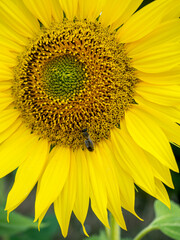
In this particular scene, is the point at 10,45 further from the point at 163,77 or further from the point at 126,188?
the point at 126,188

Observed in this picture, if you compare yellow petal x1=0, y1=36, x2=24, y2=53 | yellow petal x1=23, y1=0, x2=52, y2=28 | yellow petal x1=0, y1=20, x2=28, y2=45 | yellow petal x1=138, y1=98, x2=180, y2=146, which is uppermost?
yellow petal x1=23, y1=0, x2=52, y2=28

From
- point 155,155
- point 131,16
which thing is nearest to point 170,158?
point 155,155

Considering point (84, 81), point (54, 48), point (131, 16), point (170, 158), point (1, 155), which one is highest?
point (131, 16)

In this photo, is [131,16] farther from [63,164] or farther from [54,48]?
[63,164]

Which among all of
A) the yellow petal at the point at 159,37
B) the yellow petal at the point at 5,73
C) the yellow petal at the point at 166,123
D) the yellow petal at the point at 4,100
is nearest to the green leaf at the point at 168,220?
the yellow petal at the point at 166,123

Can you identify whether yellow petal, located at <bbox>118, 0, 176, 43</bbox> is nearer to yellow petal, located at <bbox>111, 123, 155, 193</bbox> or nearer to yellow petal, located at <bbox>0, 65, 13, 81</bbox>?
yellow petal, located at <bbox>111, 123, 155, 193</bbox>

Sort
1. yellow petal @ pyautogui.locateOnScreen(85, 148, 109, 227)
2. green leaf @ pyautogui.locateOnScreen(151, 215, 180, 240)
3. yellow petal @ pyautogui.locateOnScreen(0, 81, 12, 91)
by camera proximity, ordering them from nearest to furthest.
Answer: yellow petal @ pyautogui.locateOnScreen(85, 148, 109, 227) < yellow petal @ pyautogui.locateOnScreen(0, 81, 12, 91) < green leaf @ pyautogui.locateOnScreen(151, 215, 180, 240)

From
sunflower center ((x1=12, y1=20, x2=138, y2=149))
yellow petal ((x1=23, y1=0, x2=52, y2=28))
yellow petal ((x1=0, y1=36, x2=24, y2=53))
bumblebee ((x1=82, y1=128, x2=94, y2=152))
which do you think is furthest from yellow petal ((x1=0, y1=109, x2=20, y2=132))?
yellow petal ((x1=23, y1=0, x2=52, y2=28))

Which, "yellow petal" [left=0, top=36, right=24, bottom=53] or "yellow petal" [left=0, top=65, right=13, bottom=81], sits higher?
"yellow petal" [left=0, top=36, right=24, bottom=53]
